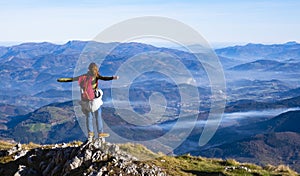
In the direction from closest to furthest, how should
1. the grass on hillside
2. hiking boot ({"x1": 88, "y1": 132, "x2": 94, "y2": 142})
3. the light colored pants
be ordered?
the light colored pants < hiking boot ({"x1": 88, "y1": 132, "x2": 94, "y2": 142}) < the grass on hillside

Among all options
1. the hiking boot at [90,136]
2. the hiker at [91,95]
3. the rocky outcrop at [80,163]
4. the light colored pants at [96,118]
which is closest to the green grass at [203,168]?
the rocky outcrop at [80,163]

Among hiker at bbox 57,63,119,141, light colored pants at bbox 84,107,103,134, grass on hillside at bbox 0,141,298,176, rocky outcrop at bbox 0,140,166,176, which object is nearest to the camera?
hiker at bbox 57,63,119,141

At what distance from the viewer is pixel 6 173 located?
28.4 metres

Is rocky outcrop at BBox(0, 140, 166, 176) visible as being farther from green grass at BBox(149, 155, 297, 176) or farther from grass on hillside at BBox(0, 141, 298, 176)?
green grass at BBox(149, 155, 297, 176)

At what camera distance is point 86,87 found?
995 inches

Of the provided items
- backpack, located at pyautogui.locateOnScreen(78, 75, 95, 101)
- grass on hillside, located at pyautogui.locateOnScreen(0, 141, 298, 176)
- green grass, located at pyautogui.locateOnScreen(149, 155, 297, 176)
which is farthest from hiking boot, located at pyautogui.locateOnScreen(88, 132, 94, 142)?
green grass, located at pyautogui.locateOnScreen(149, 155, 297, 176)

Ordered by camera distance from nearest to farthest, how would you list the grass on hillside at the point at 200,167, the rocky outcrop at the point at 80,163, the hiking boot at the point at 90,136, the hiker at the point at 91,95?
the hiker at the point at 91,95
the rocky outcrop at the point at 80,163
the hiking boot at the point at 90,136
the grass on hillside at the point at 200,167

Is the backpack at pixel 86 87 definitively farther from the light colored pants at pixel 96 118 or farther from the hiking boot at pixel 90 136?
the hiking boot at pixel 90 136

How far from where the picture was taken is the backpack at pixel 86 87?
2511 centimetres

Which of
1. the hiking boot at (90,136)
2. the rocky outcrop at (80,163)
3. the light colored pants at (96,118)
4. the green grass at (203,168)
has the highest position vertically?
the light colored pants at (96,118)

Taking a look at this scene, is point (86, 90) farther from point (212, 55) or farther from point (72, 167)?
point (212, 55)

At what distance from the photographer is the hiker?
25016 millimetres

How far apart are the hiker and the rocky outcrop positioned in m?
1.31

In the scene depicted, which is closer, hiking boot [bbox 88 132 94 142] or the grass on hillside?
hiking boot [bbox 88 132 94 142]
